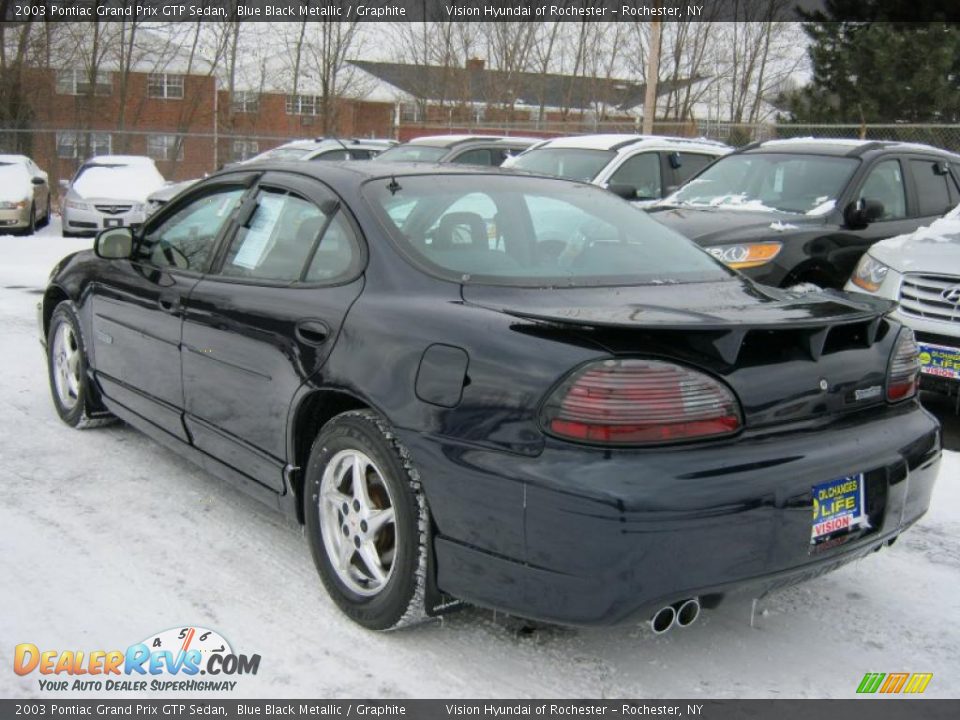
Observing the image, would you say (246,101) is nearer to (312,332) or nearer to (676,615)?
(312,332)

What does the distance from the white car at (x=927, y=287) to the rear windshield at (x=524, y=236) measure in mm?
2490

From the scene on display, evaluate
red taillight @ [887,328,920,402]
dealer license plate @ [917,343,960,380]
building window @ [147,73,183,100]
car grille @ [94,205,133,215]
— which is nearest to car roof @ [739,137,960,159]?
dealer license plate @ [917,343,960,380]

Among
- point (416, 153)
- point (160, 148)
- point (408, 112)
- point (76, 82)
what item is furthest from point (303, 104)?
point (416, 153)

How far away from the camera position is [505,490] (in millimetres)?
2832

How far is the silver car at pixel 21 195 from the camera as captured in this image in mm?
17516

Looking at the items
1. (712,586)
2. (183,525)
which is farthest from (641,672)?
(183,525)

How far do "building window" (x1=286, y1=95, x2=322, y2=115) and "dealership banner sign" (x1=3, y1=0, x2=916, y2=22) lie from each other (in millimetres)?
3873

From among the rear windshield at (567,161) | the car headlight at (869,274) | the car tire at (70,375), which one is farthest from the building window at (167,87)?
the car headlight at (869,274)

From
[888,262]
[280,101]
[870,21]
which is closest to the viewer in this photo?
[888,262]

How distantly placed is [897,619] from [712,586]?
48.6 inches

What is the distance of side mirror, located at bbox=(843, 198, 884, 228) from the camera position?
7.62 metres

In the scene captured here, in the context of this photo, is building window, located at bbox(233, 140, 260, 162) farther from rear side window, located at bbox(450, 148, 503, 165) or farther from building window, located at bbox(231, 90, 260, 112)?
rear side window, located at bbox(450, 148, 503, 165)

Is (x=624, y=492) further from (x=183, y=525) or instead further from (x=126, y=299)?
(x=126, y=299)

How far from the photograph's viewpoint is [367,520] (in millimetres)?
3318
